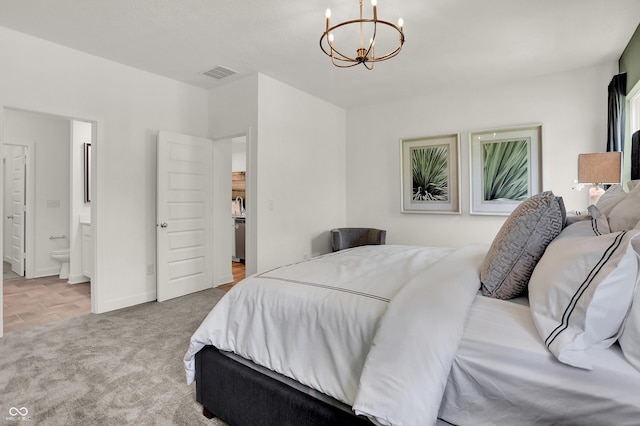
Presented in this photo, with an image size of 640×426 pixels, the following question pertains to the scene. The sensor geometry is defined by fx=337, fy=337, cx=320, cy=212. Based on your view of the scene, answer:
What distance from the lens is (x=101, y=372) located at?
224cm

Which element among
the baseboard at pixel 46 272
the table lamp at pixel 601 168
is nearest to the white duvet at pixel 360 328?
the table lamp at pixel 601 168

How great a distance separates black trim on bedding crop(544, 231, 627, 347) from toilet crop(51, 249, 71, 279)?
571 cm

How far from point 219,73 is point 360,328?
3.49 meters

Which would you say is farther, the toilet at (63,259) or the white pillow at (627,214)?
the toilet at (63,259)

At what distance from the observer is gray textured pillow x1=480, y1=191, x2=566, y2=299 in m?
1.40

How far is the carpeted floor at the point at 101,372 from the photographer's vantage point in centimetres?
181

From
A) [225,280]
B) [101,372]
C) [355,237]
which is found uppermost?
[355,237]

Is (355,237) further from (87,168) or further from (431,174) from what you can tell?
(87,168)

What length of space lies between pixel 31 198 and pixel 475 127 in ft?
20.7

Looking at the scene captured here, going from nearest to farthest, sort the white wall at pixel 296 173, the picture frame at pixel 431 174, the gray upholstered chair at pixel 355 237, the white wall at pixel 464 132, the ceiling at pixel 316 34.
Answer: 1. the ceiling at pixel 316 34
2. the white wall at pixel 464 132
3. the white wall at pixel 296 173
4. the picture frame at pixel 431 174
5. the gray upholstered chair at pixel 355 237

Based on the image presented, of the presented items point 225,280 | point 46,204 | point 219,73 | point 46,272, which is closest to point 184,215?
point 225,280

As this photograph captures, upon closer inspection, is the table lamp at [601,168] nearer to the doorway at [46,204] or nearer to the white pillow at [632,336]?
the white pillow at [632,336]

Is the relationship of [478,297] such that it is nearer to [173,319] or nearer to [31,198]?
[173,319]

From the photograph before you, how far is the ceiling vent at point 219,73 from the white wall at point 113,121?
1.64 feet
